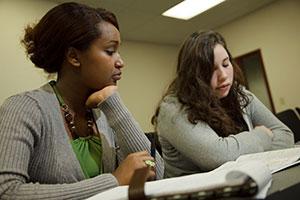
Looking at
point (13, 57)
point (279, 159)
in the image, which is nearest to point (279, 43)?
point (13, 57)

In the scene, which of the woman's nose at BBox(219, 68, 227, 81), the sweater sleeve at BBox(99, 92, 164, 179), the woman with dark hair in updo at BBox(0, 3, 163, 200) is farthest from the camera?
the woman's nose at BBox(219, 68, 227, 81)

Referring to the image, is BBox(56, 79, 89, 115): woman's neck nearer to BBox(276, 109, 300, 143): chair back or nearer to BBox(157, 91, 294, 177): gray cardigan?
BBox(157, 91, 294, 177): gray cardigan

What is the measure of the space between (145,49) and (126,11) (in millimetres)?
1343

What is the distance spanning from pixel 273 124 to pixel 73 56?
36.5 inches

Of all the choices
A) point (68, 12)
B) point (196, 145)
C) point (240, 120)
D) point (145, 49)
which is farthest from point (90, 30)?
point (145, 49)

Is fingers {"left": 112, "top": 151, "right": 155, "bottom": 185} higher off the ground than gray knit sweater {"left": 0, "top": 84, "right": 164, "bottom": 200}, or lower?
lower

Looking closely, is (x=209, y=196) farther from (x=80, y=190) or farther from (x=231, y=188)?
(x=80, y=190)

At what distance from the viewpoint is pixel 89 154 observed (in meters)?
0.89

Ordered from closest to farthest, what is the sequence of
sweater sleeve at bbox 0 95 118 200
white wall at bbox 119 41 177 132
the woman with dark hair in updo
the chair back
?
sweater sleeve at bbox 0 95 118 200 < the woman with dark hair in updo < the chair back < white wall at bbox 119 41 177 132

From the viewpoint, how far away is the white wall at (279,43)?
14.2ft

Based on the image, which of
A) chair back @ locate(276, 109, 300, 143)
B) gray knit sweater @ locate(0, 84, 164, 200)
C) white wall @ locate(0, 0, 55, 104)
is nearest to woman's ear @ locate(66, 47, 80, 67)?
gray knit sweater @ locate(0, 84, 164, 200)

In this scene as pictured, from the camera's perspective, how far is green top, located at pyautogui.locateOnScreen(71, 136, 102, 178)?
0.85 m

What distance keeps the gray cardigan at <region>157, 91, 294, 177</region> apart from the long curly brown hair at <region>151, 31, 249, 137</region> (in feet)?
A: 0.14

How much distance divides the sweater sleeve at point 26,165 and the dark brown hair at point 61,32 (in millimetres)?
196
